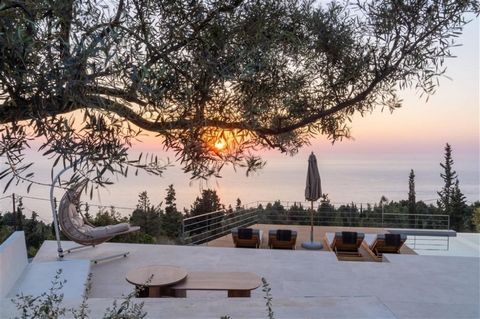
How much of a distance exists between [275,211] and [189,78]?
10987 mm

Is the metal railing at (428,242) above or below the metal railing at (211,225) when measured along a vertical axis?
below

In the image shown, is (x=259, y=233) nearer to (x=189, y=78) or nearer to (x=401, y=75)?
(x=401, y=75)

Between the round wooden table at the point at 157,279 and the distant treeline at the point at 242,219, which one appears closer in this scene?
the round wooden table at the point at 157,279

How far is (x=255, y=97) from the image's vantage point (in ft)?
6.19

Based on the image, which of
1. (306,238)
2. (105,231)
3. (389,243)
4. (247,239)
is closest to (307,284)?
(247,239)

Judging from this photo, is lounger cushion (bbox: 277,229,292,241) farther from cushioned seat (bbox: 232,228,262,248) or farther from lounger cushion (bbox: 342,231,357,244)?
lounger cushion (bbox: 342,231,357,244)

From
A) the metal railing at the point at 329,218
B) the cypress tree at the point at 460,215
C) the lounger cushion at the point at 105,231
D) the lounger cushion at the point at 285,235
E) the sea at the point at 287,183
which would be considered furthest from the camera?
the cypress tree at the point at 460,215

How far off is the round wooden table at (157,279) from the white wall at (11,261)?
4.77 feet

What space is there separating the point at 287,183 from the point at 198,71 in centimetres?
1278

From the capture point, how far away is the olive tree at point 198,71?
1.07m

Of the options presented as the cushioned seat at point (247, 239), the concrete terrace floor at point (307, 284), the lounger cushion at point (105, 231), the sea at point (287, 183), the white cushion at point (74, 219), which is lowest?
the concrete terrace floor at point (307, 284)

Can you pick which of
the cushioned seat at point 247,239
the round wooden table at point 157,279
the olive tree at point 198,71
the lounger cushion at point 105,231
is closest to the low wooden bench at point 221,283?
the round wooden table at point 157,279

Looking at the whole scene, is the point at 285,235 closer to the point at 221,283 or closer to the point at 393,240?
the point at 393,240

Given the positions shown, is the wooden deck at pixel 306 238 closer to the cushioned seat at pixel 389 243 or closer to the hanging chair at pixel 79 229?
the cushioned seat at pixel 389 243
